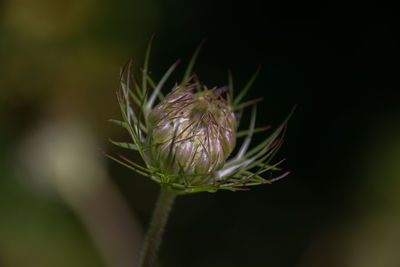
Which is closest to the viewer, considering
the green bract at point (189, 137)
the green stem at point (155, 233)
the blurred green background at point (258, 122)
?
the green bract at point (189, 137)

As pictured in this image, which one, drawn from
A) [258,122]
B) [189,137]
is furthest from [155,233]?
[258,122]

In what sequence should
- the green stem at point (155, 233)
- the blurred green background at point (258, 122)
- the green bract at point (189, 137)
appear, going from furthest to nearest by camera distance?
the blurred green background at point (258, 122), the green stem at point (155, 233), the green bract at point (189, 137)

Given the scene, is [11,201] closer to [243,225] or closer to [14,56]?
[14,56]

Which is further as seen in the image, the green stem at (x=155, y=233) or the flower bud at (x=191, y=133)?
the green stem at (x=155, y=233)

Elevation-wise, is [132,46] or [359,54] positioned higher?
[132,46]

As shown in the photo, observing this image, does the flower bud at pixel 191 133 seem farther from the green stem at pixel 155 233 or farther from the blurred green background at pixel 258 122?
the blurred green background at pixel 258 122

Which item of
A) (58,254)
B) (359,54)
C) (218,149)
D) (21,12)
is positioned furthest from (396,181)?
(21,12)

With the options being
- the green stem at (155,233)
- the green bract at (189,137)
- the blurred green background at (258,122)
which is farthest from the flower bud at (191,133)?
the blurred green background at (258,122)
